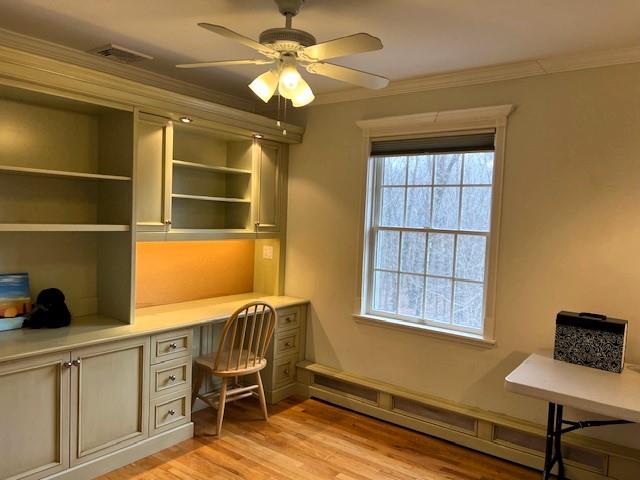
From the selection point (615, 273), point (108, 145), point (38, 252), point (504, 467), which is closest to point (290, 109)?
point (108, 145)

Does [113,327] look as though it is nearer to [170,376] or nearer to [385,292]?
[170,376]

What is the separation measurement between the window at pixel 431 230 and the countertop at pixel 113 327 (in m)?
0.86

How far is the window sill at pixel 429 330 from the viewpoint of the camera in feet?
10.5

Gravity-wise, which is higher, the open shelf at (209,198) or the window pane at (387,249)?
the open shelf at (209,198)

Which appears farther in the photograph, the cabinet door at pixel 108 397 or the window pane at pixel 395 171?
the window pane at pixel 395 171

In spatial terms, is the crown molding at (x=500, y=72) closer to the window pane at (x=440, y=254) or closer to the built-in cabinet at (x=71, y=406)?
the window pane at (x=440, y=254)

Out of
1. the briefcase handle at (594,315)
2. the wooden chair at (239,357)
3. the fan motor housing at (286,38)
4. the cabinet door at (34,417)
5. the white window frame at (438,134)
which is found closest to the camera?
the fan motor housing at (286,38)

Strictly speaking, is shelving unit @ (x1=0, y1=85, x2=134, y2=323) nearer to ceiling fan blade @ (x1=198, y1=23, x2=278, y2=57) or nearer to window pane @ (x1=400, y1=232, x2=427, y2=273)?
ceiling fan blade @ (x1=198, y1=23, x2=278, y2=57)

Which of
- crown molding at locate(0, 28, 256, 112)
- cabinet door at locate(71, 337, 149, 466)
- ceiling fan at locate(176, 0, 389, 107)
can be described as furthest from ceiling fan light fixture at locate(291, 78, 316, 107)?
cabinet door at locate(71, 337, 149, 466)

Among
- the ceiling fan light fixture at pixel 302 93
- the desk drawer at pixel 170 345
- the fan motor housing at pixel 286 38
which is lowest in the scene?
the desk drawer at pixel 170 345

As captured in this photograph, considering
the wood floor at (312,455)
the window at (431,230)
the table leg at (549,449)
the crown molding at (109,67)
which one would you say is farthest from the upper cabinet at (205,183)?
the table leg at (549,449)

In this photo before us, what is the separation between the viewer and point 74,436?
2.61 metres

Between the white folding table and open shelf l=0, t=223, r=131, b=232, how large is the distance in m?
2.39

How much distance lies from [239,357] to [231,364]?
0.12 metres
